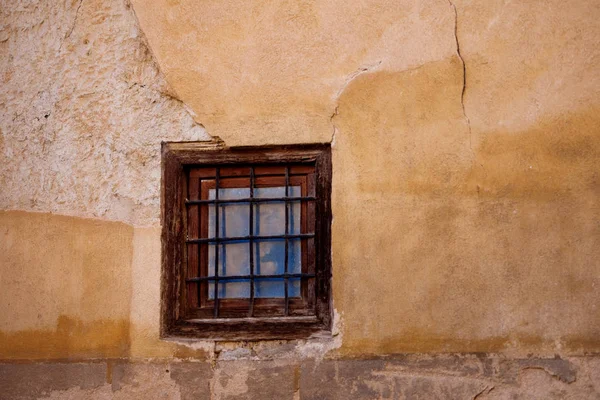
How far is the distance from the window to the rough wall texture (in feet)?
0.28

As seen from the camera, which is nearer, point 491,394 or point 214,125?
point 491,394

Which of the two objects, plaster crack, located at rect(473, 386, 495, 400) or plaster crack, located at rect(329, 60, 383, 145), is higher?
plaster crack, located at rect(329, 60, 383, 145)

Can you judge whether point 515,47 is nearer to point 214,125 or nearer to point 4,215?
point 214,125

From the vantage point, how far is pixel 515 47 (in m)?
3.90

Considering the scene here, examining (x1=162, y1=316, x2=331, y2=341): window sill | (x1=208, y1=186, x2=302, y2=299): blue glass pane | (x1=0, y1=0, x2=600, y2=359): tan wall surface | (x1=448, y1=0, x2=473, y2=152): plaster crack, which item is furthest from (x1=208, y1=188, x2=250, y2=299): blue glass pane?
(x1=448, y1=0, x2=473, y2=152): plaster crack

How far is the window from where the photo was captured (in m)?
3.99

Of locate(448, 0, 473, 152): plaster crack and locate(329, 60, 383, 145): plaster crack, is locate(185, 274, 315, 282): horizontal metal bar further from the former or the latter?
locate(448, 0, 473, 152): plaster crack

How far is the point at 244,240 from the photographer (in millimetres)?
4051

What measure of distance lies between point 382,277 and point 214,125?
114 cm

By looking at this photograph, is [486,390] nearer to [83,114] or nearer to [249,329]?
[249,329]

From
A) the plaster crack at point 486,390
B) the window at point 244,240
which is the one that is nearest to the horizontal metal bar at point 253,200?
the window at point 244,240

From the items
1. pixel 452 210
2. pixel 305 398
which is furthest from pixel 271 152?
pixel 305 398

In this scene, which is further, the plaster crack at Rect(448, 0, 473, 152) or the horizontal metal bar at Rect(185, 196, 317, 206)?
the horizontal metal bar at Rect(185, 196, 317, 206)

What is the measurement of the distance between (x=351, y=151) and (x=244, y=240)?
2.28ft
